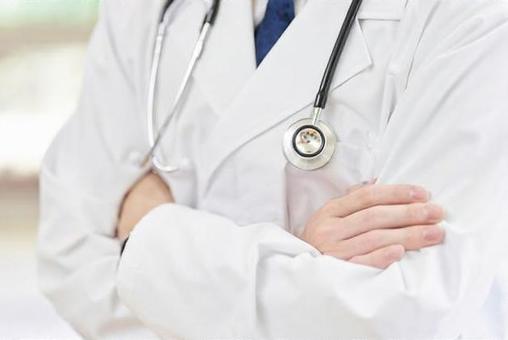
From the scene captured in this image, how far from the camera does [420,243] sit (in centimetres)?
89

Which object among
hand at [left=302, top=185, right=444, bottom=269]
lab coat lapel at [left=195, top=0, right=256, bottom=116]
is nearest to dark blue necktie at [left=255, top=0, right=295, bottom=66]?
lab coat lapel at [left=195, top=0, right=256, bottom=116]

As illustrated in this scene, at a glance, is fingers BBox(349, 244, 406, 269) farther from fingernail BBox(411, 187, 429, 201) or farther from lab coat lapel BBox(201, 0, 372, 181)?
lab coat lapel BBox(201, 0, 372, 181)

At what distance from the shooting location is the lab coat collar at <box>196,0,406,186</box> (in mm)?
1000

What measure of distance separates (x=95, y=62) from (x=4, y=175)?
1.48 metres

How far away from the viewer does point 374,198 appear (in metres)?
0.92

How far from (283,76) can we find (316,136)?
10 cm

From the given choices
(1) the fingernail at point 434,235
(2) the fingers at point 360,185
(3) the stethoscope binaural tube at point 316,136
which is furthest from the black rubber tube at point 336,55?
(1) the fingernail at point 434,235

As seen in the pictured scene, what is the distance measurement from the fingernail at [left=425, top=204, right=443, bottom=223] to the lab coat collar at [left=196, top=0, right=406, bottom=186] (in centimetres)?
20

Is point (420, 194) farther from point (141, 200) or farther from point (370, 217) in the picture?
point (141, 200)

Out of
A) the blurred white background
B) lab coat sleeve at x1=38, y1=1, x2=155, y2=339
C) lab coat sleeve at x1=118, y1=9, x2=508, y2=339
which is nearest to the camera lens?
lab coat sleeve at x1=118, y1=9, x2=508, y2=339

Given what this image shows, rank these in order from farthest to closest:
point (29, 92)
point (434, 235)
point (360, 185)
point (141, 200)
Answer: point (29, 92), point (141, 200), point (360, 185), point (434, 235)

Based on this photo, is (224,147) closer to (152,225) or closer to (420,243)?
(152,225)

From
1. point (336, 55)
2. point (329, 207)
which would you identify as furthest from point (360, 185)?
point (336, 55)

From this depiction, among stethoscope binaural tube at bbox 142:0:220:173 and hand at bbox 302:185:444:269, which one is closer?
hand at bbox 302:185:444:269
